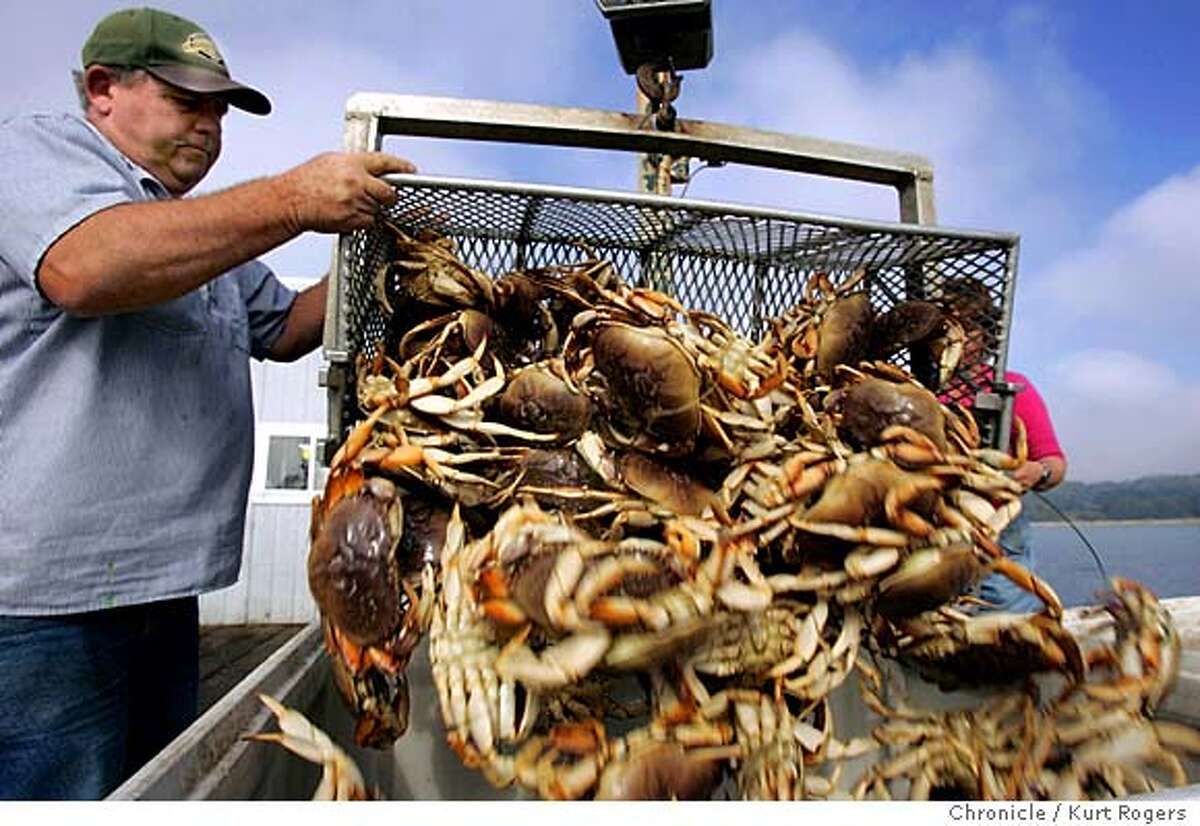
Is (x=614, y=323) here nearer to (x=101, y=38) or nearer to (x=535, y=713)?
(x=535, y=713)

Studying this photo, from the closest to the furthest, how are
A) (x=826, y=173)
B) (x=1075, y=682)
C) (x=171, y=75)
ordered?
(x=1075, y=682) < (x=171, y=75) < (x=826, y=173)

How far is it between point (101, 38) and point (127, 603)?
3.90ft

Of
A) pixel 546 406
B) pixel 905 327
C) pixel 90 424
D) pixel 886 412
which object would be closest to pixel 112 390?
pixel 90 424

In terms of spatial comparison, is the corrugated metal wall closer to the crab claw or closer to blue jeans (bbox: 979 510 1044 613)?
blue jeans (bbox: 979 510 1044 613)

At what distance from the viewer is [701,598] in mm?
1073

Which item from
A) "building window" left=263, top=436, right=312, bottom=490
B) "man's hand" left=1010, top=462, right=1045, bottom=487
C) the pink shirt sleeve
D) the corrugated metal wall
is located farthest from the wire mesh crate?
"building window" left=263, top=436, right=312, bottom=490

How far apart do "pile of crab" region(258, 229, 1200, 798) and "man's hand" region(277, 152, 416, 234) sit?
29 centimetres

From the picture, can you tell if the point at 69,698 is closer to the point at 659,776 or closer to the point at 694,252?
the point at 659,776

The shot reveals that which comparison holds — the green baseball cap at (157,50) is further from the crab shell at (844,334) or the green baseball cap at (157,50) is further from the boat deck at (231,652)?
the boat deck at (231,652)

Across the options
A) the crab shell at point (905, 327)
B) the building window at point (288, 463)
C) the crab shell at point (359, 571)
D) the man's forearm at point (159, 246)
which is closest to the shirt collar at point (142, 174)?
the man's forearm at point (159, 246)

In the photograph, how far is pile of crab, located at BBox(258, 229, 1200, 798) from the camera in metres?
1.10

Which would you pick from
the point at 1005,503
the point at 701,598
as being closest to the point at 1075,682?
the point at 1005,503

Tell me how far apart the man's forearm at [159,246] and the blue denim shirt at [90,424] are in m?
0.05

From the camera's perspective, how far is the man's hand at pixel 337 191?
1.55 m
